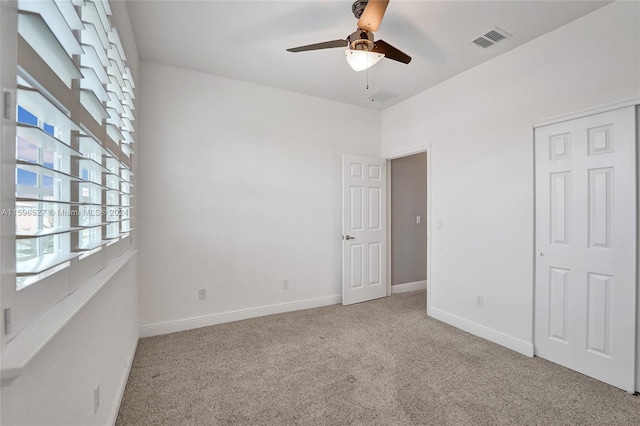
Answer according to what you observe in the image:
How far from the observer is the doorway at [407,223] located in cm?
462

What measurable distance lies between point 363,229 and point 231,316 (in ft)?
6.88

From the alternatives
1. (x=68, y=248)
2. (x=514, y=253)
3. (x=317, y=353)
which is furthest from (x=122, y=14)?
(x=514, y=253)

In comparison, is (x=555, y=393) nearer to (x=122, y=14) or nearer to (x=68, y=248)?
(x=68, y=248)

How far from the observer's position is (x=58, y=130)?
1.14 metres

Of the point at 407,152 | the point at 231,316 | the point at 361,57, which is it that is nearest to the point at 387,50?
the point at 361,57

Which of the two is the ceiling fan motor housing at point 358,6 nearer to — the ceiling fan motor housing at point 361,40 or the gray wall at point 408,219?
the ceiling fan motor housing at point 361,40

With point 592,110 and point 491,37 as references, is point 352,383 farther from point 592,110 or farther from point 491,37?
point 491,37

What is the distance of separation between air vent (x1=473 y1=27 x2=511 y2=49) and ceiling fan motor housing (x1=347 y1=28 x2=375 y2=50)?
1276mm

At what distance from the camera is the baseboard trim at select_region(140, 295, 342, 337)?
3.04 metres

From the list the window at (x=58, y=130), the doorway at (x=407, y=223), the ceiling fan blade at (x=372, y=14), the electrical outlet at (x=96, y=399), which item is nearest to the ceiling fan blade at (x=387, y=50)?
the ceiling fan blade at (x=372, y=14)

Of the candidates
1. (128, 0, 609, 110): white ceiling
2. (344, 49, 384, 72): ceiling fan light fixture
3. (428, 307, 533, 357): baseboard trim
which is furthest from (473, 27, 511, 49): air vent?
(428, 307, 533, 357): baseboard trim

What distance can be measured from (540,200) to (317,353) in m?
2.45

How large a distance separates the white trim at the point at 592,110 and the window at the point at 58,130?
128 inches

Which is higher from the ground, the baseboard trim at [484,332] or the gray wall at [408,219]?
the gray wall at [408,219]
